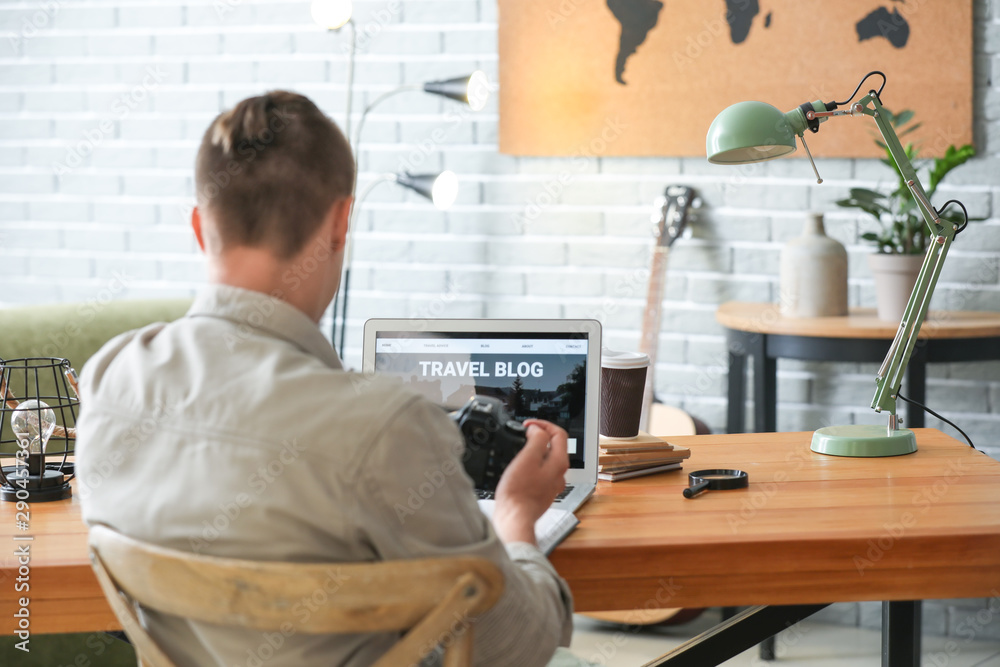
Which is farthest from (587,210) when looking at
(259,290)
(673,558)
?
(259,290)

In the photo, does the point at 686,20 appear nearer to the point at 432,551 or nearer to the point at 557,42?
the point at 557,42

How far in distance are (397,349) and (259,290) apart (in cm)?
52

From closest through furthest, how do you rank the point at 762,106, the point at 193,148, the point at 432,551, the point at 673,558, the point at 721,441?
the point at 432,551 → the point at 673,558 → the point at 762,106 → the point at 721,441 → the point at 193,148

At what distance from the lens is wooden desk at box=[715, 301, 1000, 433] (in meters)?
2.21

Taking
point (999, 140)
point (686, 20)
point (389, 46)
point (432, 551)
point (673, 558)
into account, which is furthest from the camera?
point (389, 46)

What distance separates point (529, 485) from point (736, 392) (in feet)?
4.90

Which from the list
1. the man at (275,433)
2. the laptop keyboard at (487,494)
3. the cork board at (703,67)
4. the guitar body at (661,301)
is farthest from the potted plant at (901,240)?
the man at (275,433)

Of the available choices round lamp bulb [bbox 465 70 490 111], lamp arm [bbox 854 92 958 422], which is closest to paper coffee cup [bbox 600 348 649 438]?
lamp arm [bbox 854 92 958 422]

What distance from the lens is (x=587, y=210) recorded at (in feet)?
9.39

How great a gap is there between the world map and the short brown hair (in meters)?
2.01

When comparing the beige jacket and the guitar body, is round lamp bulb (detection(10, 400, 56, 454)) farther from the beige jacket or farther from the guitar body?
the guitar body

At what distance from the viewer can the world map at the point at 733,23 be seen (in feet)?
8.37

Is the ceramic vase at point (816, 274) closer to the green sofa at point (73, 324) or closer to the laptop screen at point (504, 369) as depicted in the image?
the laptop screen at point (504, 369)

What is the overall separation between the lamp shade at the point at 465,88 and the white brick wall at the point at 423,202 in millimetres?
257
